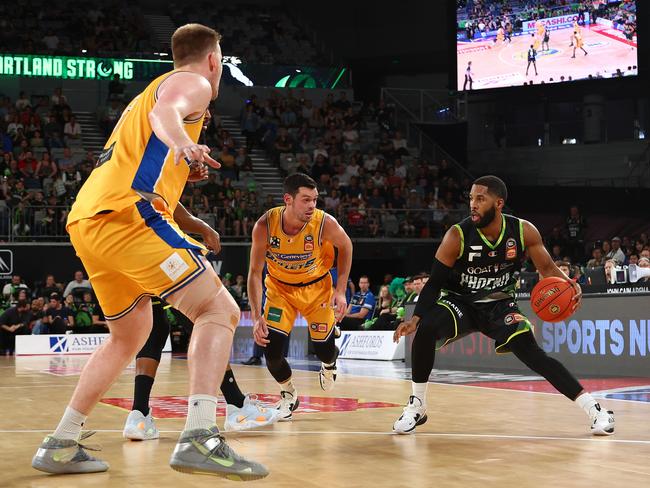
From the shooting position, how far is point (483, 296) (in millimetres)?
6836

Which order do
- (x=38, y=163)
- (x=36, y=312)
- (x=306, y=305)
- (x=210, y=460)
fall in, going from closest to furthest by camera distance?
(x=210, y=460) → (x=306, y=305) → (x=36, y=312) → (x=38, y=163)

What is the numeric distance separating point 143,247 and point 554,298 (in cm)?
337

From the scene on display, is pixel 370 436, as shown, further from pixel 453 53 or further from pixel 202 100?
pixel 453 53

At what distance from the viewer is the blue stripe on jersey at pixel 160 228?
4363 millimetres

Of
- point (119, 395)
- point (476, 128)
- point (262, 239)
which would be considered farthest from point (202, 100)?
point (476, 128)

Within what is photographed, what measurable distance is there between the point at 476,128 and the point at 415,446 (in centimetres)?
2545

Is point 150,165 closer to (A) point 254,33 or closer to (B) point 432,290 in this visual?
(B) point 432,290

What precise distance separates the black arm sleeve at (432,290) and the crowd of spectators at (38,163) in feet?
53.4

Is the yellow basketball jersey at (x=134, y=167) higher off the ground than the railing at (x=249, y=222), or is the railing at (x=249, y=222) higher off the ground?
the railing at (x=249, y=222)

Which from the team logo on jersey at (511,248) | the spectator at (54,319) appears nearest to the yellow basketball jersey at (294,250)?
the team logo on jersey at (511,248)

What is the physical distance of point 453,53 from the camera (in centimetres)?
2770

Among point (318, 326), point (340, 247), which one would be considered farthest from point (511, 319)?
point (318, 326)

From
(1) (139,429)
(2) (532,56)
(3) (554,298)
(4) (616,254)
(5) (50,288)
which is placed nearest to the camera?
(1) (139,429)

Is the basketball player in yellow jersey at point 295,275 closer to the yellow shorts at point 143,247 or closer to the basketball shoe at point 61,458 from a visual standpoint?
the basketball shoe at point 61,458
